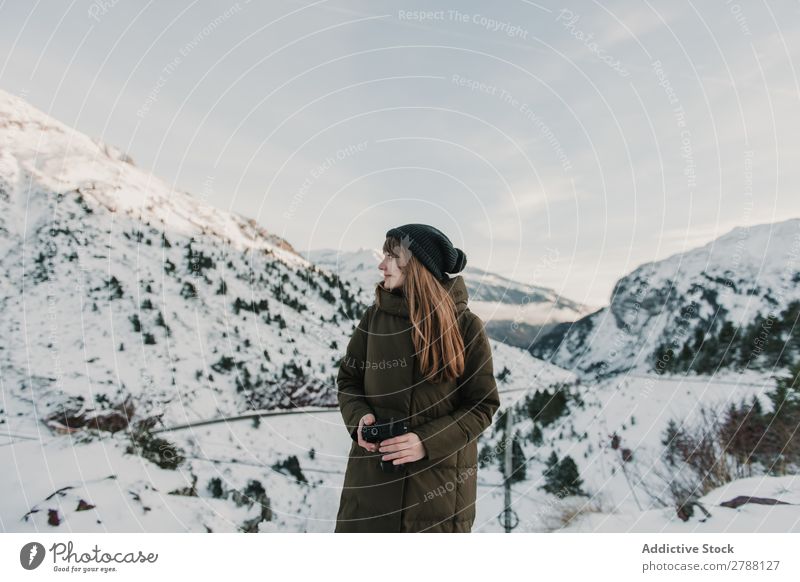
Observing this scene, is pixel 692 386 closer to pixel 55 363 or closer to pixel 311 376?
pixel 311 376

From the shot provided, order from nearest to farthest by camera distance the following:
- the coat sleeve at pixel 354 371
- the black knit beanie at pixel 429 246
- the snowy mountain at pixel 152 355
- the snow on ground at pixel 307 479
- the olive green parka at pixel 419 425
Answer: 1. the olive green parka at pixel 419 425
2. the black knit beanie at pixel 429 246
3. the coat sleeve at pixel 354 371
4. the snow on ground at pixel 307 479
5. the snowy mountain at pixel 152 355

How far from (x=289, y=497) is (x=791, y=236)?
6933 millimetres

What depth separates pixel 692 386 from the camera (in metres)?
6.28

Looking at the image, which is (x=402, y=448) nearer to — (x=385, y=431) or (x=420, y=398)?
(x=385, y=431)

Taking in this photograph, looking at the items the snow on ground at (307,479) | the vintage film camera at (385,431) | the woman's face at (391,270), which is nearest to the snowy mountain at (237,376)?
the snow on ground at (307,479)

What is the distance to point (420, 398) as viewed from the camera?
8.67ft

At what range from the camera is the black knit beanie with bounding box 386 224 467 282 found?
2736 millimetres

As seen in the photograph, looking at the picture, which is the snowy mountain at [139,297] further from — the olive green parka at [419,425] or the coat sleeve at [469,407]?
the coat sleeve at [469,407]

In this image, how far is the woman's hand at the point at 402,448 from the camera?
2.49m

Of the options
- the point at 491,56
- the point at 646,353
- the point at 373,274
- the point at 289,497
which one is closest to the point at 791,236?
the point at 646,353

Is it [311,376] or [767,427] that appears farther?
[311,376]

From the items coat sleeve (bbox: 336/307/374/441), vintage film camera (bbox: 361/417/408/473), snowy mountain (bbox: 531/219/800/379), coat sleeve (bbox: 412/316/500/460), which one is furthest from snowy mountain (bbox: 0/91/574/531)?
coat sleeve (bbox: 412/316/500/460)

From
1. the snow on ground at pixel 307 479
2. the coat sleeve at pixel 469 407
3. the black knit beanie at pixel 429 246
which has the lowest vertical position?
the snow on ground at pixel 307 479

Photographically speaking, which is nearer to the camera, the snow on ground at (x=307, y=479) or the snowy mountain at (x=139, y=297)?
the snow on ground at (x=307, y=479)
